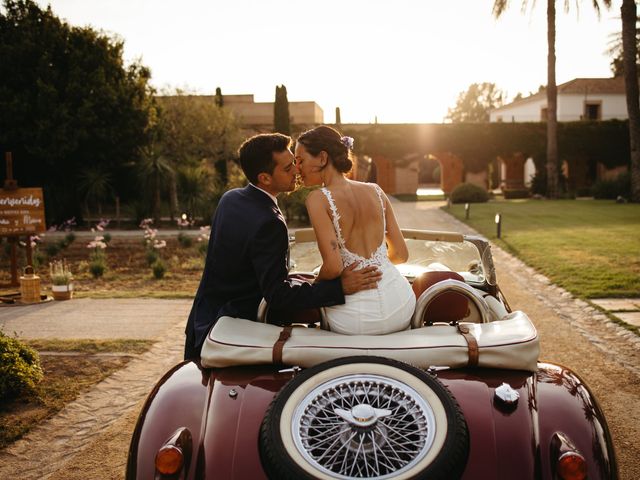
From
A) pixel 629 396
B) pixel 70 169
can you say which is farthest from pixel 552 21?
pixel 629 396

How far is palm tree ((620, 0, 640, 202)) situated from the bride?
27.9 metres

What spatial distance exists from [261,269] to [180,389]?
0.70 m

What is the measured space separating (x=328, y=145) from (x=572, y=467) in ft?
6.22

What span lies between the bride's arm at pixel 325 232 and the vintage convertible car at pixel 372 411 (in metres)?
0.37

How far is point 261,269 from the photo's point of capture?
3.01m

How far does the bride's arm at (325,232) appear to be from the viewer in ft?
9.98

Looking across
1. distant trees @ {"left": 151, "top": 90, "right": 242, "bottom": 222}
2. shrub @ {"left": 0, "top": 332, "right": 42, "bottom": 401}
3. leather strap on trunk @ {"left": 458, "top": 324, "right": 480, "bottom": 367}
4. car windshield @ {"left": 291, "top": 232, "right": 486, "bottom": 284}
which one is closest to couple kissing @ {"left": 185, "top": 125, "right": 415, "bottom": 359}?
leather strap on trunk @ {"left": 458, "top": 324, "right": 480, "bottom": 367}

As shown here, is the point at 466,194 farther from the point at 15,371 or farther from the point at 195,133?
the point at 15,371

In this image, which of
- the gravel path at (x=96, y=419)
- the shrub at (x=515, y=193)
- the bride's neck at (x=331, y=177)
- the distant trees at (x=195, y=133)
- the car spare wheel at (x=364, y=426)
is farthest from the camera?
the shrub at (x=515, y=193)

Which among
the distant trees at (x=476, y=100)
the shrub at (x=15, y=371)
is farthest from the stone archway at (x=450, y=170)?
the distant trees at (x=476, y=100)

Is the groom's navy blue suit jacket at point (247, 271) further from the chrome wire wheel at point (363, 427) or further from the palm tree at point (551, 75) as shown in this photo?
the palm tree at point (551, 75)

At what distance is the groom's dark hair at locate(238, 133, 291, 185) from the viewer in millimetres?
3271

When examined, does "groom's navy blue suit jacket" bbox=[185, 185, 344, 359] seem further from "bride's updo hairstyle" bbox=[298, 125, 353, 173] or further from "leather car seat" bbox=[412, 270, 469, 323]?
"leather car seat" bbox=[412, 270, 469, 323]

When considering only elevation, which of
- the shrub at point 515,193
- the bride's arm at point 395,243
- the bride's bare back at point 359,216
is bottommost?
the shrub at point 515,193
